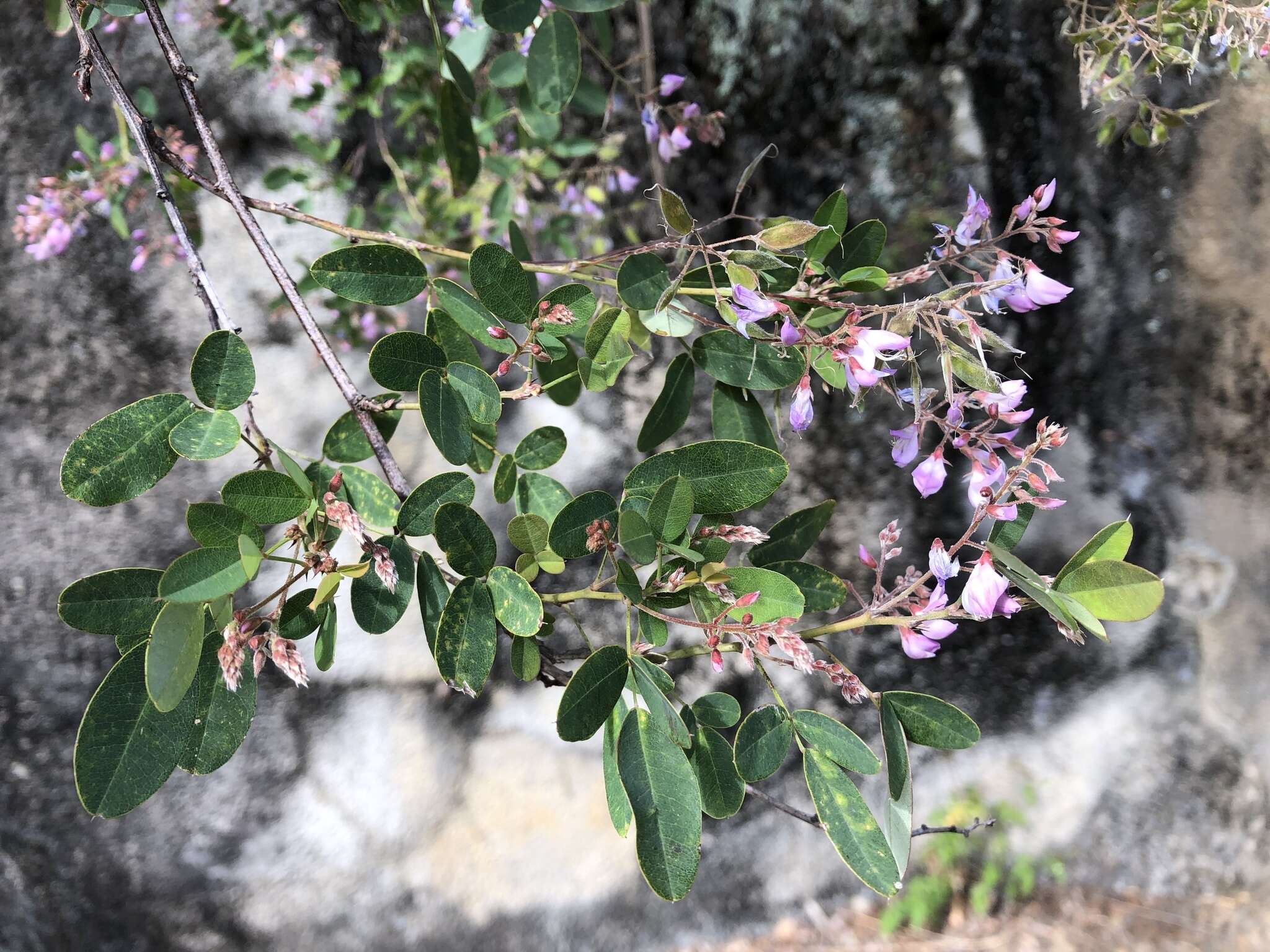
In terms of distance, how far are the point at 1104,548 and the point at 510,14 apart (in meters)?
0.59

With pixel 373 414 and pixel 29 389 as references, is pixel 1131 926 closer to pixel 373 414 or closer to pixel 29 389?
pixel 373 414

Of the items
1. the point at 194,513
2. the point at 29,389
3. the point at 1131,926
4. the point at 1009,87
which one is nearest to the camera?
the point at 194,513

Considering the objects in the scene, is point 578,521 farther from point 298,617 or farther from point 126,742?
point 126,742

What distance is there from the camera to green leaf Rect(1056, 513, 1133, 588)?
49 cm

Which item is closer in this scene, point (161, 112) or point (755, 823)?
point (161, 112)

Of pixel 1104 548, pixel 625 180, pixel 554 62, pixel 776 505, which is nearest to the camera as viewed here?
pixel 1104 548

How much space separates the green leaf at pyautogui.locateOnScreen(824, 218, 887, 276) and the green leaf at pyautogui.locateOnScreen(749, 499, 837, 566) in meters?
0.18

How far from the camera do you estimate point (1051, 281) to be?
0.49 meters

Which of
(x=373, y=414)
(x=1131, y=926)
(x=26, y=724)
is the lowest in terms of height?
(x=1131, y=926)

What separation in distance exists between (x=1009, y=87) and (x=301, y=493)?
126 centimetres

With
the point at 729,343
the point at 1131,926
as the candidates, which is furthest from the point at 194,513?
the point at 1131,926

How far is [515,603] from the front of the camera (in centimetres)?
49

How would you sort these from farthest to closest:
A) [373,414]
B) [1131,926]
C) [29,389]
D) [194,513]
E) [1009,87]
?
[1131,926]
[29,389]
[1009,87]
[373,414]
[194,513]

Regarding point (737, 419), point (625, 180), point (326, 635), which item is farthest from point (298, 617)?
point (625, 180)
